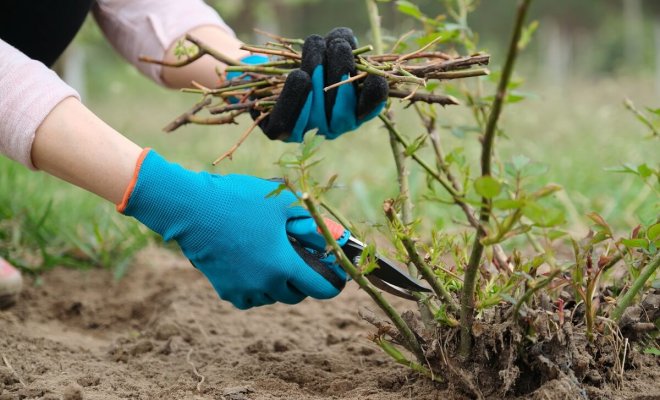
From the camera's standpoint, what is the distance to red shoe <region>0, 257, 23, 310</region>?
210 centimetres

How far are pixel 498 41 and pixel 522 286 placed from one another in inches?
832

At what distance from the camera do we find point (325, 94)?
164 cm

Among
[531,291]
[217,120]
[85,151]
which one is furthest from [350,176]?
[531,291]

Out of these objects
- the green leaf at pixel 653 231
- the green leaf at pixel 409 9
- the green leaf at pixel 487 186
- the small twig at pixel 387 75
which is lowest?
the green leaf at pixel 653 231

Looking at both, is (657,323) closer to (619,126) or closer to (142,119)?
(619,126)

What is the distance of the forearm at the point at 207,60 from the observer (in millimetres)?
2060

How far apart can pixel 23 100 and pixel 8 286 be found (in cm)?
83

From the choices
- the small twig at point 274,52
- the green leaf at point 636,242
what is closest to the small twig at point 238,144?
the small twig at point 274,52

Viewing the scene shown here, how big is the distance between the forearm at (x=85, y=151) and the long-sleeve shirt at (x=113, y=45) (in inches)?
0.9

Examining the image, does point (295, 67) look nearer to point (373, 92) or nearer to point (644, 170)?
point (373, 92)

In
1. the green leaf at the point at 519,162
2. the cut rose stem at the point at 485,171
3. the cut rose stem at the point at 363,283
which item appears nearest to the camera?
the cut rose stem at the point at 485,171

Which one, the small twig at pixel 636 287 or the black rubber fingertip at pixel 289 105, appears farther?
the black rubber fingertip at pixel 289 105

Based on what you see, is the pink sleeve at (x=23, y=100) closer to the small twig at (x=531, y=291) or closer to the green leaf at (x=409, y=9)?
the green leaf at (x=409, y=9)

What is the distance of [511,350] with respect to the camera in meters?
1.29
